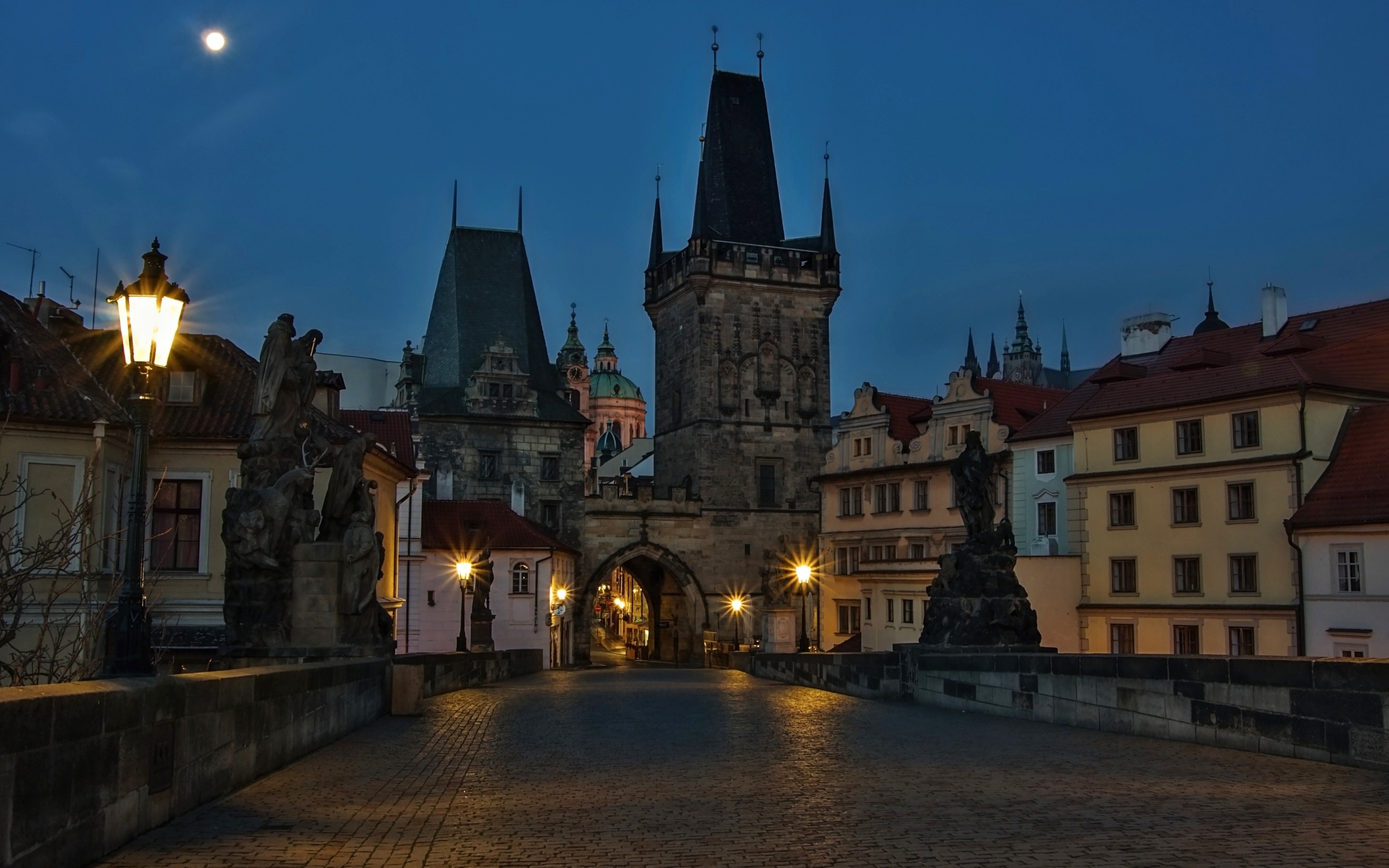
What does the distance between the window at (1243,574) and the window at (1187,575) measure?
1.04 m

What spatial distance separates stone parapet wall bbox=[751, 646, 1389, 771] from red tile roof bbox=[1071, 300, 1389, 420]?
20420 mm

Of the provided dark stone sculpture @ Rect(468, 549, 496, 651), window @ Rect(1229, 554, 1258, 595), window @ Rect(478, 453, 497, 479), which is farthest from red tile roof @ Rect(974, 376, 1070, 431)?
window @ Rect(478, 453, 497, 479)

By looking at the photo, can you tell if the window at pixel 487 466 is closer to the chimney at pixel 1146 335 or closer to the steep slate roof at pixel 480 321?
the steep slate roof at pixel 480 321

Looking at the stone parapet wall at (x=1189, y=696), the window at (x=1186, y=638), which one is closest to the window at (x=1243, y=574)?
the window at (x=1186, y=638)

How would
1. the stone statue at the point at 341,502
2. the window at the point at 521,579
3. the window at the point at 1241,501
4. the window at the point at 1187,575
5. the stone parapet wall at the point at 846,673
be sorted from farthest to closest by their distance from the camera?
the window at the point at 521,579 < the window at the point at 1187,575 < the window at the point at 1241,501 < the stone parapet wall at the point at 846,673 < the stone statue at the point at 341,502

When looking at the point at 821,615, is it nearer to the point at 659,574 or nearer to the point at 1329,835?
the point at 659,574

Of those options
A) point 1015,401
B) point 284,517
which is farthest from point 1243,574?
point 284,517

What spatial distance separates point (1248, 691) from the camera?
11.8 m

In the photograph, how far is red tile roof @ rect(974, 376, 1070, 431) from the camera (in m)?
49.0

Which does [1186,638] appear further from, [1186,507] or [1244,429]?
[1244,429]

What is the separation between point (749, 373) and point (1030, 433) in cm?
2280

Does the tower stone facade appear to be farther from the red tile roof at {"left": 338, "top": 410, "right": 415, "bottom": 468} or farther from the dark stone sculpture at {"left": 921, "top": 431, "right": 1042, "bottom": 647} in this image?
the dark stone sculpture at {"left": 921, "top": 431, "right": 1042, "bottom": 647}

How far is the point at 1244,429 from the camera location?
35781 millimetres

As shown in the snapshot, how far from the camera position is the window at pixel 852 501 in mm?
55031
